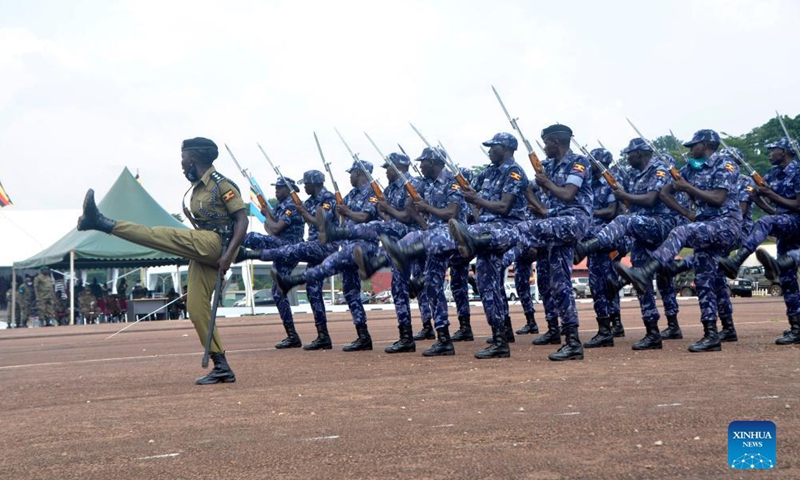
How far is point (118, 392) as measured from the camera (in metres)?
7.98

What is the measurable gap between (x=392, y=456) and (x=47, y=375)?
20.9ft

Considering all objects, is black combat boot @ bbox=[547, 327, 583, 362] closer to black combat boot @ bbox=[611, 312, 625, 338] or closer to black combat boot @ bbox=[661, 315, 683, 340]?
black combat boot @ bbox=[661, 315, 683, 340]

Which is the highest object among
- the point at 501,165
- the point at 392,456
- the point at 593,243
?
the point at 501,165

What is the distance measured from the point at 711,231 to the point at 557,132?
182 cm

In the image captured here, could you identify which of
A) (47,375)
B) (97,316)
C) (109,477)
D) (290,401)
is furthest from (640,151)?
(97,316)

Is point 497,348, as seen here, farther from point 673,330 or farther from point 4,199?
point 4,199

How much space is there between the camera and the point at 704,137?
9992mm

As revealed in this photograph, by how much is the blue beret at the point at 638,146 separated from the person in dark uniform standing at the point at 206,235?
4.95m

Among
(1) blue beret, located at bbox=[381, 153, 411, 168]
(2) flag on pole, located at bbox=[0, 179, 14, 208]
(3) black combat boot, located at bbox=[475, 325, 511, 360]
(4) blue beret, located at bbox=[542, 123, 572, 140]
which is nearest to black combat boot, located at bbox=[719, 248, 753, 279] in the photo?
(4) blue beret, located at bbox=[542, 123, 572, 140]

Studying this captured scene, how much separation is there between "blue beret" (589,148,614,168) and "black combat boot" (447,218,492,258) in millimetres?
3542

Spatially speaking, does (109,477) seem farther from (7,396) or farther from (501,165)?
(501,165)

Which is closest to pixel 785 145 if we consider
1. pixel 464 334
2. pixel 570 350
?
pixel 570 350

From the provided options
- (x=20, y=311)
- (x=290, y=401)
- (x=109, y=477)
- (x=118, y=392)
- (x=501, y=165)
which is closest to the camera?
(x=109, y=477)

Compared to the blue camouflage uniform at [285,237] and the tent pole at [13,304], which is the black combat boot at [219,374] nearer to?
the blue camouflage uniform at [285,237]
